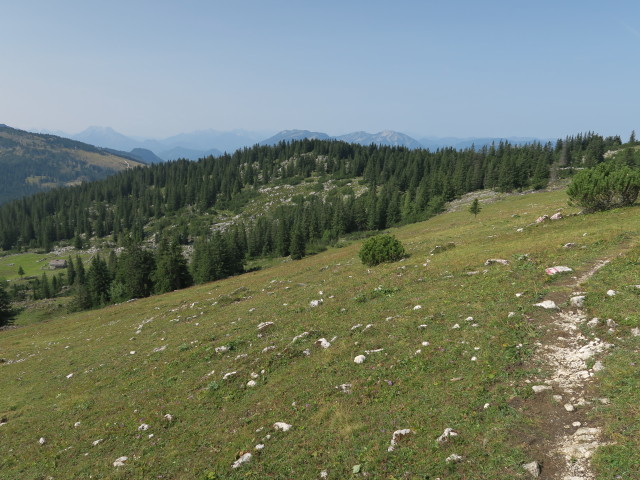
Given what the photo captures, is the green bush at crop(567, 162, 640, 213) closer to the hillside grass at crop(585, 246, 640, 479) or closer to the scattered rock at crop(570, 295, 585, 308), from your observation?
the hillside grass at crop(585, 246, 640, 479)

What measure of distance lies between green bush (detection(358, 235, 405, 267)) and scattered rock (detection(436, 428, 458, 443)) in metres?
24.2

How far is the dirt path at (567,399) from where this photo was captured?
22.5 ft

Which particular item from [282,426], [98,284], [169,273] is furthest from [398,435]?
[98,284]

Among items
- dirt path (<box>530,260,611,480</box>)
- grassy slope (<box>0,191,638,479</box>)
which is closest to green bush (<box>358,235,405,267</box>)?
grassy slope (<box>0,191,638,479</box>)

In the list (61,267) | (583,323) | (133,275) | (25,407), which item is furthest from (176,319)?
(61,267)

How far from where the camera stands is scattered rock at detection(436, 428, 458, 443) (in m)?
8.16

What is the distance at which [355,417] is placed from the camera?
981 centimetres

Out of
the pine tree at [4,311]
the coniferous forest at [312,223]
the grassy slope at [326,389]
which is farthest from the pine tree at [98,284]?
the grassy slope at [326,389]

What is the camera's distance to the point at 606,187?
1158 inches

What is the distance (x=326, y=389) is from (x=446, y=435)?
4.40 meters

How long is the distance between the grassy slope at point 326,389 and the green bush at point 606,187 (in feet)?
20.4

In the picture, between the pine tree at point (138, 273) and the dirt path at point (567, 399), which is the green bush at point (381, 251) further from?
the pine tree at point (138, 273)

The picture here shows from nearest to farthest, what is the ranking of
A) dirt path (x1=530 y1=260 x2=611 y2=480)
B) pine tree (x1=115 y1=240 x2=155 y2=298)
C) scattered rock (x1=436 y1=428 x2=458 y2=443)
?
dirt path (x1=530 y1=260 x2=611 y2=480)
scattered rock (x1=436 y1=428 x2=458 y2=443)
pine tree (x1=115 y1=240 x2=155 y2=298)

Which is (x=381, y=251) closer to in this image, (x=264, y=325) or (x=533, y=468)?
(x=264, y=325)
